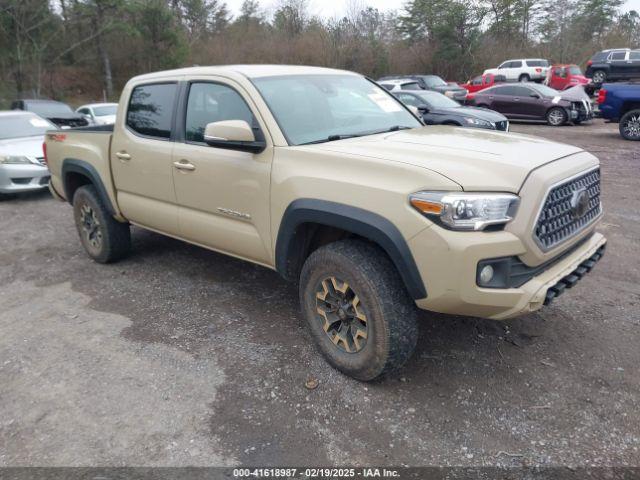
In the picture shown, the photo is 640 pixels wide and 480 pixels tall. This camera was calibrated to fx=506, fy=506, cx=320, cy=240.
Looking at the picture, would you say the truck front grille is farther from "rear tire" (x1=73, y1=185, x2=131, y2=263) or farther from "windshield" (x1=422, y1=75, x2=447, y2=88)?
"windshield" (x1=422, y1=75, x2=447, y2=88)

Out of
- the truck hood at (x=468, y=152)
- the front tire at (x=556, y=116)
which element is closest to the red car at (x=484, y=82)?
the front tire at (x=556, y=116)

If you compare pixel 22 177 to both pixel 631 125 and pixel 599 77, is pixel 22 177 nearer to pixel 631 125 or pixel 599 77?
pixel 631 125

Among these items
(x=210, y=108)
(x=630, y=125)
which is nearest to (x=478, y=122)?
(x=630, y=125)

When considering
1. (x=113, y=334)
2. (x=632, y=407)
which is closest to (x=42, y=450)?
(x=113, y=334)

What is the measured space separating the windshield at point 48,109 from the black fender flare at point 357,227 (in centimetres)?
1274

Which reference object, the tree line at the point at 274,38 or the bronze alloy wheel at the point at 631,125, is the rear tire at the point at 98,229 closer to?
the bronze alloy wheel at the point at 631,125

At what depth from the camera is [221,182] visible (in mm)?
3602

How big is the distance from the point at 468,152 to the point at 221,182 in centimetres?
171

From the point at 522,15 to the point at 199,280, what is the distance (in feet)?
143

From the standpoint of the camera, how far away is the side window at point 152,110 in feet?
13.7

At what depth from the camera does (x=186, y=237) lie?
4.18m

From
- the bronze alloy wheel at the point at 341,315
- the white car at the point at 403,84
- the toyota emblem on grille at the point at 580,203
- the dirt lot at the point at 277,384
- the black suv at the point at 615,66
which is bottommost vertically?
the dirt lot at the point at 277,384

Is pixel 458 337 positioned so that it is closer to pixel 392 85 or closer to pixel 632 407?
pixel 632 407

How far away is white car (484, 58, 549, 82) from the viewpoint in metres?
27.3
